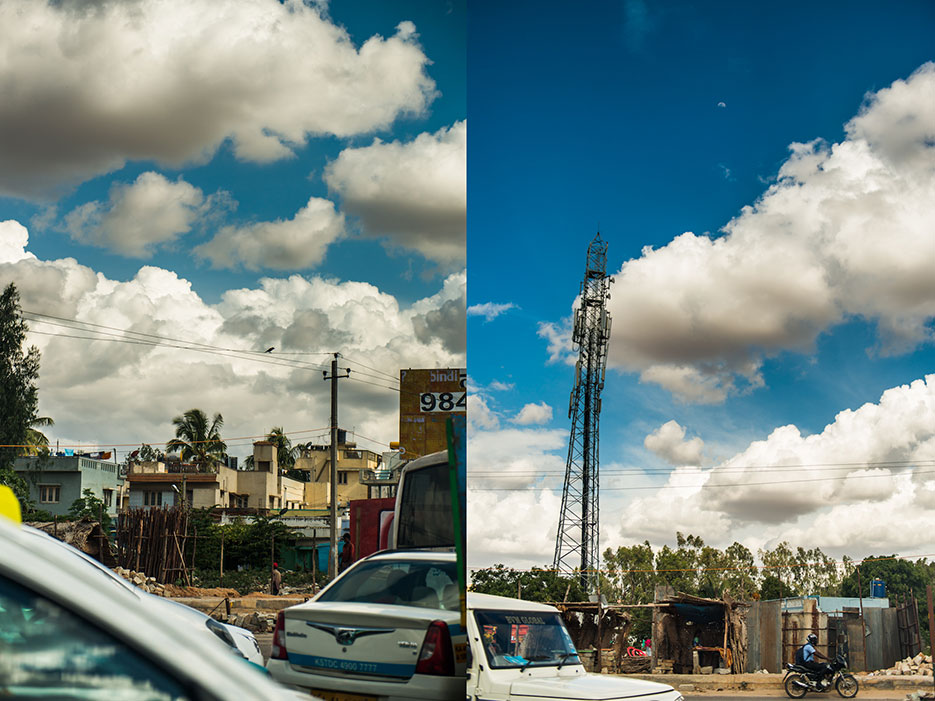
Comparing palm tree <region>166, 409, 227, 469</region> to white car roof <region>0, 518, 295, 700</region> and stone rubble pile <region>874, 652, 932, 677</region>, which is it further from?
white car roof <region>0, 518, 295, 700</region>

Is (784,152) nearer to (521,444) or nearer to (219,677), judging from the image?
(521,444)

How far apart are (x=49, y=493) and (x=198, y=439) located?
58 centimetres

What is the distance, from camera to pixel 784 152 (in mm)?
3332

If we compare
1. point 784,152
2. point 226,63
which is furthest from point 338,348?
point 784,152

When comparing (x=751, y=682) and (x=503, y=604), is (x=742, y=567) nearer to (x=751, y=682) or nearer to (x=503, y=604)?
(x=751, y=682)

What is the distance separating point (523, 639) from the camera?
2.92 m

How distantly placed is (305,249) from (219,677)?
3403 mm

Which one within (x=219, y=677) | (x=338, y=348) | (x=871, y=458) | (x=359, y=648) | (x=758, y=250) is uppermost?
(x=758, y=250)

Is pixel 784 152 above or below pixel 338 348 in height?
above

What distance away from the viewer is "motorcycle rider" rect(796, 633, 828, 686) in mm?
2798

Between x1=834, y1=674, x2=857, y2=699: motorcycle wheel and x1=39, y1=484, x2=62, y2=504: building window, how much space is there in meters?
2.85

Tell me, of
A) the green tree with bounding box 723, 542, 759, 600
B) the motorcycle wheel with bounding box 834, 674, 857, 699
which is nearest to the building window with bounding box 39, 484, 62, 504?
the green tree with bounding box 723, 542, 759, 600

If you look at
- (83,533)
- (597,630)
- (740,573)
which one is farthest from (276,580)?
(740,573)

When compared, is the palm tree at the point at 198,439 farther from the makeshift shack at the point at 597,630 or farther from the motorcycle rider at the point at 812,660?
the motorcycle rider at the point at 812,660
